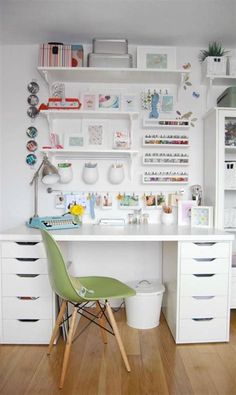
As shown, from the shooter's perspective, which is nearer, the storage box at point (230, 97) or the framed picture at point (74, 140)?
the storage box at point (230, 97)

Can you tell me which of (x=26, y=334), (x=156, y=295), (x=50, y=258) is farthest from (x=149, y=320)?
(x=50, y=258)

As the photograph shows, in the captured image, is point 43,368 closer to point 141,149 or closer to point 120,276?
point 120,276

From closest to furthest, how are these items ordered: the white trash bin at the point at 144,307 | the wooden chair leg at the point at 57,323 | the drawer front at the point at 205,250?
the wooden chair leg at the point at 57,323, the drawer front at the point at 205,250, the white trash bin at the point at 144,307

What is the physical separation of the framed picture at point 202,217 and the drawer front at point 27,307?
1185mm

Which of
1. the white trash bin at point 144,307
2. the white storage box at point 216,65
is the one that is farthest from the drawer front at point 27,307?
the white storage box at point 216,65

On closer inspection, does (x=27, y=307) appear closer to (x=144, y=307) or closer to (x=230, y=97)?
(x=144, y=307)

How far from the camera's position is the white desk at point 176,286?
1.83 metres

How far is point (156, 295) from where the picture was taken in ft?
6.76

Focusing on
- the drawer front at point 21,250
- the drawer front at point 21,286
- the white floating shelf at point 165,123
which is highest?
the white floating shelf at point 165,123

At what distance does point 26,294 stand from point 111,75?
1.74 m

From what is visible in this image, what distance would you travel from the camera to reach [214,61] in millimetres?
2291

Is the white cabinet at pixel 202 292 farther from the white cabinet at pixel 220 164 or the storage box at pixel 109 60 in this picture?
the storage box at pixel 109 60

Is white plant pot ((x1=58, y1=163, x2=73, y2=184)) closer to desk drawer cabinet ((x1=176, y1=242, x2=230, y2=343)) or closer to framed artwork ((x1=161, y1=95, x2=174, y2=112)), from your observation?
framed artwork ((x1=161, y1=95, x2=174, y2=112))

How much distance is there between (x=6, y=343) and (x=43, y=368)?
397mm
